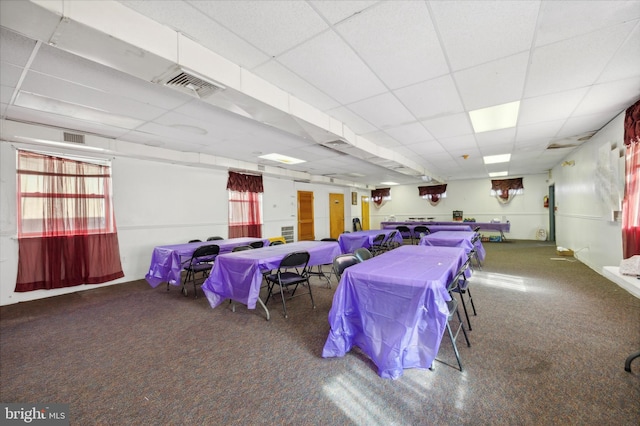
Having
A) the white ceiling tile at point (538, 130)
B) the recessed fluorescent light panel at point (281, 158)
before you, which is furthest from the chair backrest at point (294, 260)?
the white ceiling tile at point (538, 130)

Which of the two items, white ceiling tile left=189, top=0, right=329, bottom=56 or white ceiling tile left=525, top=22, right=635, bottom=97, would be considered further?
white ceiling tile left=525, top=22, right=635, bottom=97

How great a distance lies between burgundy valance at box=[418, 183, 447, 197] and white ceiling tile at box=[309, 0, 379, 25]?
1036 centimetres

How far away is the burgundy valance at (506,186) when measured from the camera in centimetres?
945

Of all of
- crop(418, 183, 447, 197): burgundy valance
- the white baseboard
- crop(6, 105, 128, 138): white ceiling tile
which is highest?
crop(6, 105, 128, 138): white ceiling tile

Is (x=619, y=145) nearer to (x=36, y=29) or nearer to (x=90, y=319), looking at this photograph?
(x=36, y=29)

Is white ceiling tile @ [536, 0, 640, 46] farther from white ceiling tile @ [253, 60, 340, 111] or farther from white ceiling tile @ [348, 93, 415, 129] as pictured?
white ceiling tile @ [253, 60, 340, 111]

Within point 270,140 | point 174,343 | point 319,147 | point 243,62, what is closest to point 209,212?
point 270,140

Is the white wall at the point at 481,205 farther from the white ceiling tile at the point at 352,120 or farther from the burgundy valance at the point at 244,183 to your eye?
the white ceiling tile at the point at 352,120

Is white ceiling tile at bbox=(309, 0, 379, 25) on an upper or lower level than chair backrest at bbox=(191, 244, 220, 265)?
upper

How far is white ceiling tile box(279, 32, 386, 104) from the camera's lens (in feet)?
6.70

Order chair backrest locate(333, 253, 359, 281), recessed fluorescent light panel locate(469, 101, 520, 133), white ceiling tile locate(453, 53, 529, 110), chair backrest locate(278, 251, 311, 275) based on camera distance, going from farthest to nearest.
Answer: recessed fluorescent light panel locate(469, 101, 520, 133) < chair backrest locate(278, 251, 311, 275) < chair backrest locate(333, 253, 359, 281) < white ceiling tile locate(453, 53, 529, 110)

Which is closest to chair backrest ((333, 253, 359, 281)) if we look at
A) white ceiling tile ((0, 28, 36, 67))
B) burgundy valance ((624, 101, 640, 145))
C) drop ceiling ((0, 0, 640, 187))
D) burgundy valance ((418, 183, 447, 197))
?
drop ceiling ((0, 0, 640, 187))

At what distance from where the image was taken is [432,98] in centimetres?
301

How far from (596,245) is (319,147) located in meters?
5.36
